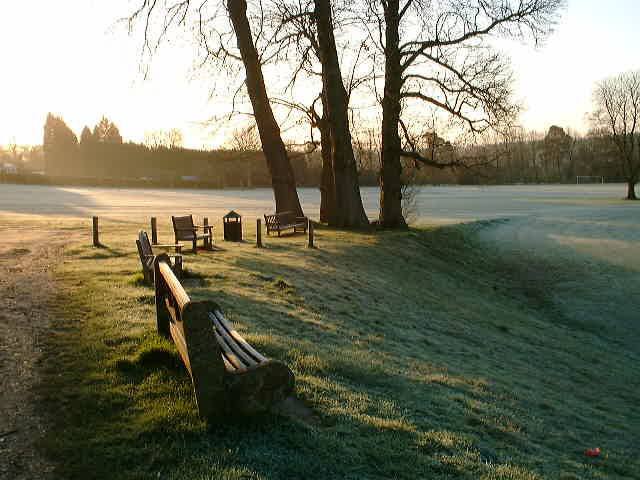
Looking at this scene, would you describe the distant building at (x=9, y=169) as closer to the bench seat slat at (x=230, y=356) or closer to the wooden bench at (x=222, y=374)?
the bench seat slat at (x=230, y=356)

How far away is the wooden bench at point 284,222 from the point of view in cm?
2116

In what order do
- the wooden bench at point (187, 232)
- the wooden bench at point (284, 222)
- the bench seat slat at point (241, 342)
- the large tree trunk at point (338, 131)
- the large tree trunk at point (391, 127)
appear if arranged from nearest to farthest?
the bench seat slat at point (241, 342) < the wooden bench at point (187, 232) < the wooden bench at point (284, 222) < the large tree trunk at point (338, 131) < the large tree trunk at point (391, 127)

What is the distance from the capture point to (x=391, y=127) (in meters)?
25.5

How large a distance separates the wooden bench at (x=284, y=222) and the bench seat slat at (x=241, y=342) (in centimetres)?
1516

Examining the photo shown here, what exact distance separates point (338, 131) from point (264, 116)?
2972mm

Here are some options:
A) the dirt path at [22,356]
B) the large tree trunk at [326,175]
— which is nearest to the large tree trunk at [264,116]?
the large tree trunk at [326,175]

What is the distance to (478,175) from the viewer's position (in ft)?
77.2

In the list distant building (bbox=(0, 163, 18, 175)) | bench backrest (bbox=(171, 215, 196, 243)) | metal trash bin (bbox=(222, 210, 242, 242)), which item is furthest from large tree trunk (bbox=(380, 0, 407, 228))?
distant building (bbox=(0, 163, 18, 175))

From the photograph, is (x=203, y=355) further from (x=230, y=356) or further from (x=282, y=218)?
(x=282, y=218)

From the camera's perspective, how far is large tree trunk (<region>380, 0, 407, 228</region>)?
79.4 feet

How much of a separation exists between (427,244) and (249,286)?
46.7 ft

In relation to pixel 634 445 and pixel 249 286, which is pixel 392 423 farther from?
pixel 249 286

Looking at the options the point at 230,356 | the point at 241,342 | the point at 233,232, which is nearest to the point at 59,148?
the point at 233,232

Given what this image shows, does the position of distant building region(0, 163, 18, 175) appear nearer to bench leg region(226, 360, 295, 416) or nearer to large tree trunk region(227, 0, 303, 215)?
large tree trunk region(227, 0, 303, 215)
